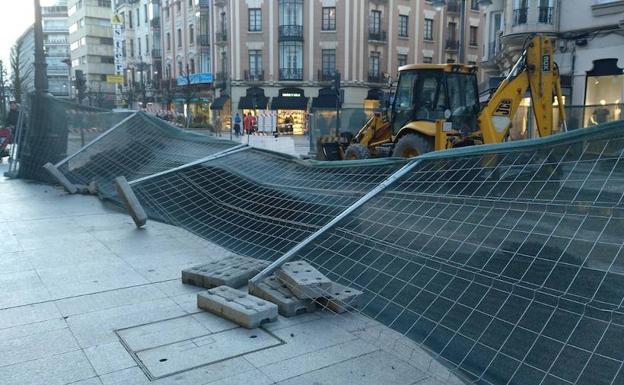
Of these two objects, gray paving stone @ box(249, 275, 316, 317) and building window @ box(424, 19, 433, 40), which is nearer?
gray paving stone @ box(249, 275, 316, 317)

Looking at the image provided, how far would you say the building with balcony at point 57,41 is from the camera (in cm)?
11488

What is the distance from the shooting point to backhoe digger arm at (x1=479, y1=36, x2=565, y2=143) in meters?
10.6

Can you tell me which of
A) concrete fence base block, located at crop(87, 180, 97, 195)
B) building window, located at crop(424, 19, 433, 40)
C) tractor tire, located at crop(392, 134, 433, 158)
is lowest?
concrete fence base block, located at crop(87, 180, 97, 195)

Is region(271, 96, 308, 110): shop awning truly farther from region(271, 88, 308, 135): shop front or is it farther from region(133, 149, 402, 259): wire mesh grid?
region(133, 149, 402, 259): wire mesh grid

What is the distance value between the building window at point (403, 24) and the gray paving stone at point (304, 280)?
46.2 metres

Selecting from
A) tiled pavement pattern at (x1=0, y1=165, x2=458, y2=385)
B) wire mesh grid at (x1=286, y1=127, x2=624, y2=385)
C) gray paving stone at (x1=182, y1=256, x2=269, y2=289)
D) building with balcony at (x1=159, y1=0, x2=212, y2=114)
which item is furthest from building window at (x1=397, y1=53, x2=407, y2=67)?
gray paving stone at (x1=182, y1=256, x2=269, y2=289)

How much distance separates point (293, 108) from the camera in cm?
4578

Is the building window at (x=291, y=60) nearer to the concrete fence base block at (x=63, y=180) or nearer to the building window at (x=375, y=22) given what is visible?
the building window at (x=375, y=22)

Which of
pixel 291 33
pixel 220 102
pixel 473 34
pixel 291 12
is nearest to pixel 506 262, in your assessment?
pixel 291 33

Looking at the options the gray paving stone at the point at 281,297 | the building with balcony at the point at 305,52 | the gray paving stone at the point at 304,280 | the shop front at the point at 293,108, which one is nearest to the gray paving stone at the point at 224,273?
the gray paving stone at the point at 281,297

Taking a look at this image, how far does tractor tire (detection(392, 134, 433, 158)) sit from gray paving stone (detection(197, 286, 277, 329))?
722 centimetres

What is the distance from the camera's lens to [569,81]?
2102cm

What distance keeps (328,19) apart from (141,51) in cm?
3268

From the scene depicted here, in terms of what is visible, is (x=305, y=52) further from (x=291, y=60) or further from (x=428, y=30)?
(x=428, y=30)
